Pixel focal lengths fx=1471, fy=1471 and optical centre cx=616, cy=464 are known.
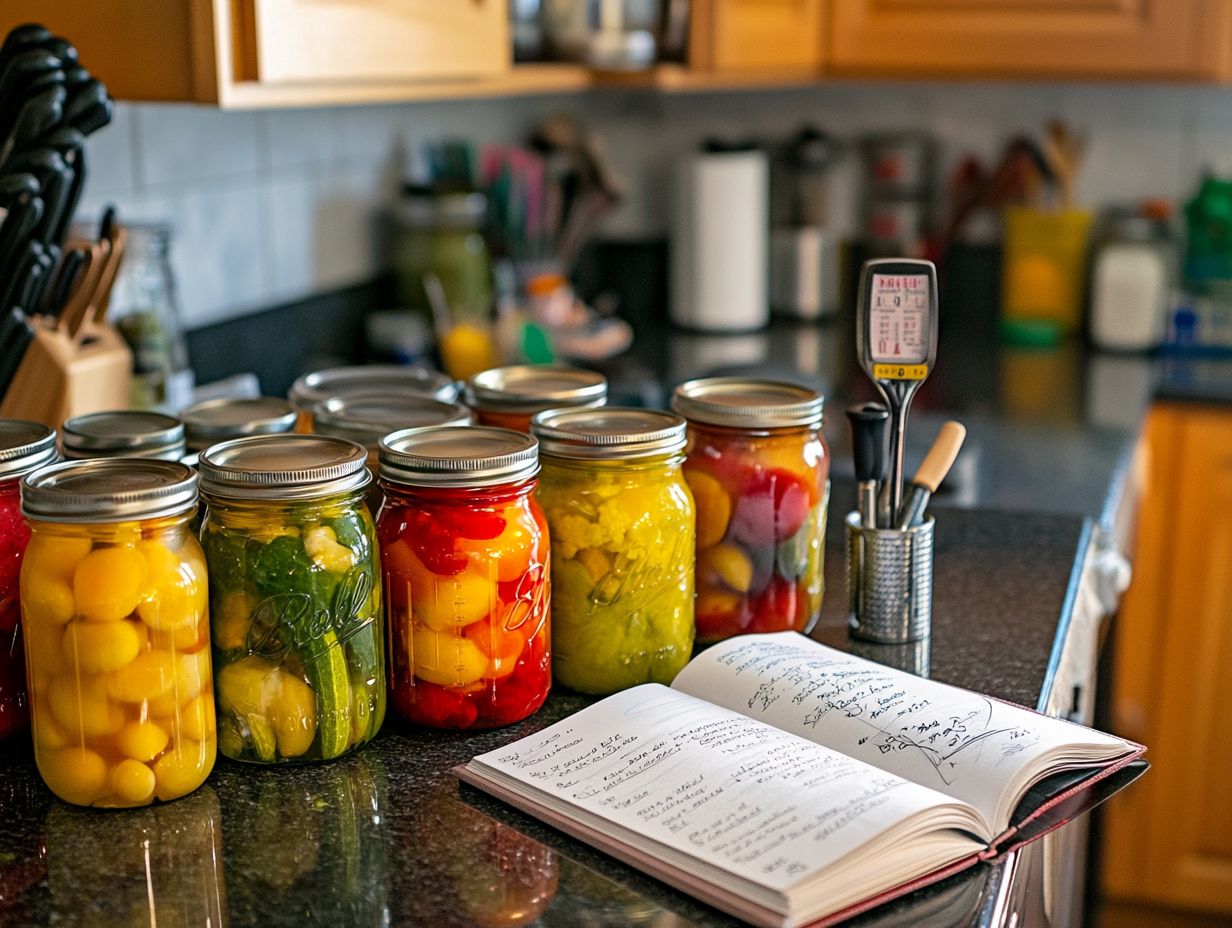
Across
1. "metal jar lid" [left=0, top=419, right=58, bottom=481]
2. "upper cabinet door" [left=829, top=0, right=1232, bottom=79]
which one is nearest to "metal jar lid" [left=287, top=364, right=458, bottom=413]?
"metal jar lid" [left=0, top=419, right=58, bottom=481]

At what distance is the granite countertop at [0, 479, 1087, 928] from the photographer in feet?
2.49

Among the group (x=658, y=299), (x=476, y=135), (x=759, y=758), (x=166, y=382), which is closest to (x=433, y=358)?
(x=476, y=135)

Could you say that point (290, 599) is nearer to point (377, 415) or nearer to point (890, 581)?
point (377, 415)

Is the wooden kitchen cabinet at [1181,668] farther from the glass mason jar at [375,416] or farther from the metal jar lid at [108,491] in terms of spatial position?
the metal jar lid at [108,491]

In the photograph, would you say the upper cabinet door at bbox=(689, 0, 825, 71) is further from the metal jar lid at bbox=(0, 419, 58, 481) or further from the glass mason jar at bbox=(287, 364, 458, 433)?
the metal jar lid at bbox=(0, 419, 58, 481)

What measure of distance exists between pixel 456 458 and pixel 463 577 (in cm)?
7

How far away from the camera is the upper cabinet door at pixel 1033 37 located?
7.33 ft

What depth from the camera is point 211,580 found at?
891 millimetres

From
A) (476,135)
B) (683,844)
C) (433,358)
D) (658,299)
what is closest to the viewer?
(683,844)

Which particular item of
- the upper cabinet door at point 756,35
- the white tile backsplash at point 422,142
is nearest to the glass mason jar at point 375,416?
the white tile backsplash at point 422,142

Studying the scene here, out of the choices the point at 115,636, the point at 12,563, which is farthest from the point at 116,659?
the point at 12,563

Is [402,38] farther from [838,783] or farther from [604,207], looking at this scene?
[604,207]

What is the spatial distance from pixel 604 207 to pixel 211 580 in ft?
5.60

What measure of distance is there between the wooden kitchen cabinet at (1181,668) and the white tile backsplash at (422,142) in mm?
710
